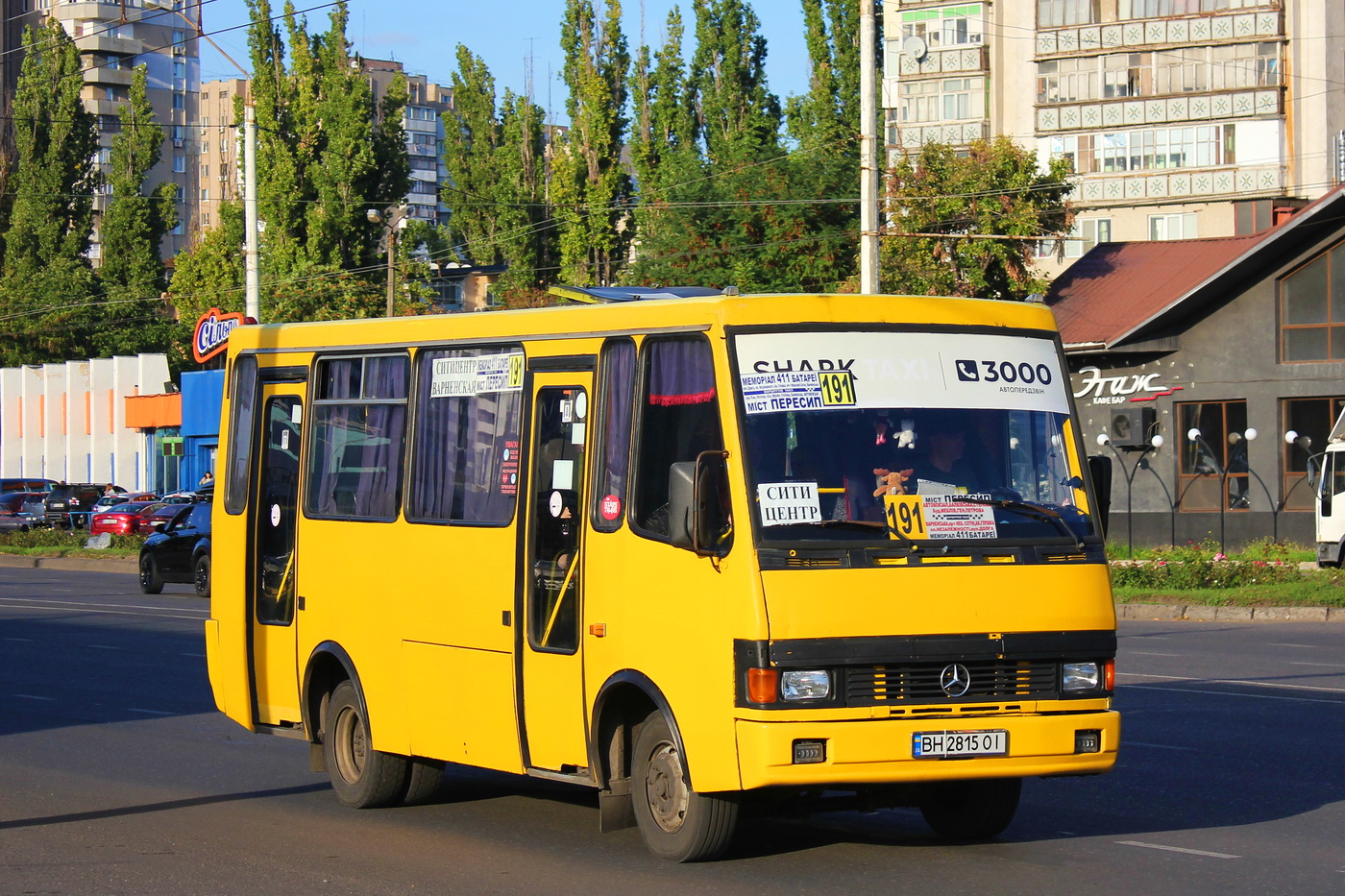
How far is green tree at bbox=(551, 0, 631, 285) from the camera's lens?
68062 millimetres

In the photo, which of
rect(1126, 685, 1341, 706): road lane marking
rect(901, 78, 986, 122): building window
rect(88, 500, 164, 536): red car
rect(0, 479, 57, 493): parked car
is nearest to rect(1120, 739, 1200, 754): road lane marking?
rect(1126, 685, 1341, 706): road lane marking

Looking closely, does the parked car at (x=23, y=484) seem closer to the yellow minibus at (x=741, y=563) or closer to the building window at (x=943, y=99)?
the building window at (x=943, y=99)

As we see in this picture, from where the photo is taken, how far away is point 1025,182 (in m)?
45.2

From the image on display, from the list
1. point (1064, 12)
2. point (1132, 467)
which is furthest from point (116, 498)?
point (1064, 12)

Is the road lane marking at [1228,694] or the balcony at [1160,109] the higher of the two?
the balcony at [1160,109]

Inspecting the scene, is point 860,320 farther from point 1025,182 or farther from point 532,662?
point 1025,182

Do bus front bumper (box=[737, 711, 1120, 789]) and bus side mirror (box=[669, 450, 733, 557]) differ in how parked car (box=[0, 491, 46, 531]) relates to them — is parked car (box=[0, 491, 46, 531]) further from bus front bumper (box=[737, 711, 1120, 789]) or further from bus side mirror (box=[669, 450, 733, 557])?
bus front bumper (box=[737, 711, 1120, 789])

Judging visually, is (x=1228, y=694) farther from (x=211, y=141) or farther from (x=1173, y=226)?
(x=211, y=141)

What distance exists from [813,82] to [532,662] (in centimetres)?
5836

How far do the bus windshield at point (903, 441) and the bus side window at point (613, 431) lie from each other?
0.74m

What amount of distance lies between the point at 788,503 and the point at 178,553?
79.9 ft

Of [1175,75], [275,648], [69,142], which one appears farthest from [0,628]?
[69,142]

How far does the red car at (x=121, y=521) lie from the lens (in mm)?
43375

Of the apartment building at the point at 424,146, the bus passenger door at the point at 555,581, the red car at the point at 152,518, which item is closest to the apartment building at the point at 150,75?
the apartment building at the point at 424,146
